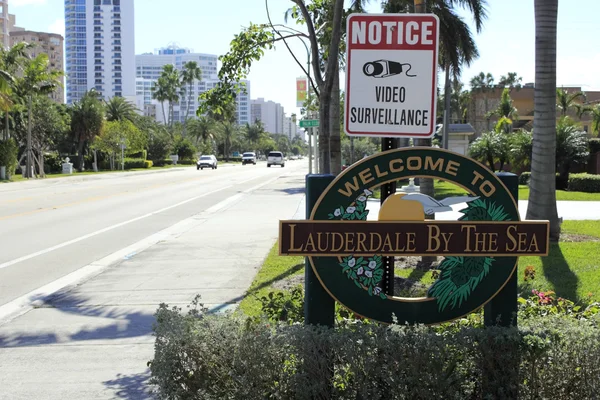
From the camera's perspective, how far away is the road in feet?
35.4

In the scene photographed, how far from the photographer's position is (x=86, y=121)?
60031mm

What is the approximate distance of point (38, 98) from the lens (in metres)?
48.0

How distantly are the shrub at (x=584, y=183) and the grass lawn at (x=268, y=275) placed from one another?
19291 mm

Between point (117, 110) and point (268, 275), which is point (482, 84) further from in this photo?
point (268, 275)

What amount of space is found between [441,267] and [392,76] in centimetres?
137

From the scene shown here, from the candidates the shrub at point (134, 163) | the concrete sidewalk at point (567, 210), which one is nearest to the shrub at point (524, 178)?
the concrete sidewalk at point (567, 210)

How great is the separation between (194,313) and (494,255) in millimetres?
2021

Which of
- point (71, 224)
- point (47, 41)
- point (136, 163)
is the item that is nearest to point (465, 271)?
point (71, 224)

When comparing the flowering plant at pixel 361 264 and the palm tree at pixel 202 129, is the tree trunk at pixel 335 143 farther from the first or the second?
the palm tree at pixel 202 129

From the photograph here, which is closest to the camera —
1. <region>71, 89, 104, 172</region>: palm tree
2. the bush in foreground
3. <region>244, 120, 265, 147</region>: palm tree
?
the bush in foreground

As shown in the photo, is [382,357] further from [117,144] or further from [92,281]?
[117,144]

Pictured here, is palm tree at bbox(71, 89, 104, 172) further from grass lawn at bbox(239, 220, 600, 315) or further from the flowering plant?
the flowering plant

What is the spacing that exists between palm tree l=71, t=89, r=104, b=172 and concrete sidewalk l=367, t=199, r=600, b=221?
42.4 metres

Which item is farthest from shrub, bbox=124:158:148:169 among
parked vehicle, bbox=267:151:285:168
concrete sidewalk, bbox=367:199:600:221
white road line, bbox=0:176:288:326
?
white road line, bbox=0:176:288:326
